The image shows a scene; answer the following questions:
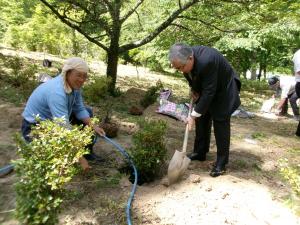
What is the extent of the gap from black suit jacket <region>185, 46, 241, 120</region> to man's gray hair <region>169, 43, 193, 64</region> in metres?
0.21

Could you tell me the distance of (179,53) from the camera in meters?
3.47

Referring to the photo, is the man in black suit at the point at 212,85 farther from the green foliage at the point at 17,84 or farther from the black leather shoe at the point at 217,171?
the green foliage at the point at 17,84

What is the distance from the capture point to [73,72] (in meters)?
3.21

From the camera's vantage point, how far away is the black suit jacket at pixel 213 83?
365 centimetres

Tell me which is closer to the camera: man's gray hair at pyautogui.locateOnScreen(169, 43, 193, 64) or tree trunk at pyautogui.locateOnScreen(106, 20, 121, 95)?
man's gray hair at pyautogui.locateOnScreen(169, 43, 193, 64)

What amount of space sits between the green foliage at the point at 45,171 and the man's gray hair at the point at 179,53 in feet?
4.37

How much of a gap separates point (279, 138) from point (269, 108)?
292 centimetres

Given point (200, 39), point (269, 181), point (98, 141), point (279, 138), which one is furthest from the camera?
point (200, 39)

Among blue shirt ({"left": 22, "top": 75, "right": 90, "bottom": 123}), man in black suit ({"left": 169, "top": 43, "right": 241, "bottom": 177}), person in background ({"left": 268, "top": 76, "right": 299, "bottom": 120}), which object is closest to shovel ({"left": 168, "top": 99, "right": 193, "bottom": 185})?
man in black suit ({"left": 169, "top": 43, "right": 241, "bottom": 177})

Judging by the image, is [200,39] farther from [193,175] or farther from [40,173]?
[40,173]

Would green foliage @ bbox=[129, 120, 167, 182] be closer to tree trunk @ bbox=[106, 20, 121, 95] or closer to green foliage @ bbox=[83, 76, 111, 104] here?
green foliage @ bbox=[83, 76, 111, 104]

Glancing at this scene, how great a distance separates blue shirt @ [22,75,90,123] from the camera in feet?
10.4

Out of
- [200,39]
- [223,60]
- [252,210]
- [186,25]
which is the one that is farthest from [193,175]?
[186,25]

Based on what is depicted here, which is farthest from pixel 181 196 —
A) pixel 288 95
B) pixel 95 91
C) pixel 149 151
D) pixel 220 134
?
pixel 288 95
